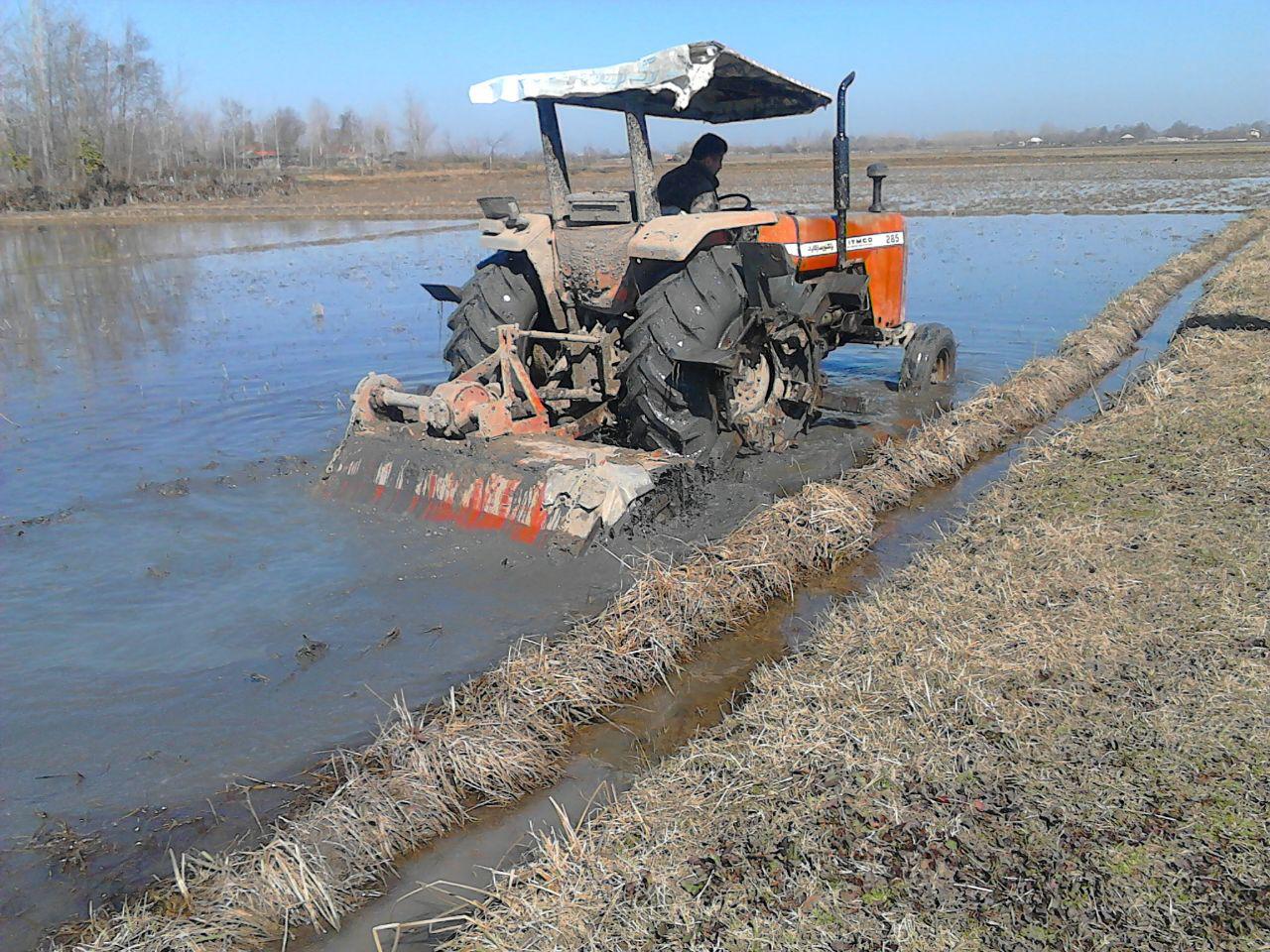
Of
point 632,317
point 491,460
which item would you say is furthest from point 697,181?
point 491,460

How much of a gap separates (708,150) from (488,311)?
1.90 m

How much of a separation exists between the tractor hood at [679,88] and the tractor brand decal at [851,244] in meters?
1.00

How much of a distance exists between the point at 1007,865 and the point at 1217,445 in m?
4.50

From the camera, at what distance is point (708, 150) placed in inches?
262

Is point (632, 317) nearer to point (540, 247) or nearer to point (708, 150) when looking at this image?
point (540, 247)

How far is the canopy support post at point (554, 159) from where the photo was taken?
246 inches

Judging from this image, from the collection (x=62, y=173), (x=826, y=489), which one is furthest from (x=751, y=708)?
(x=62, y=173)

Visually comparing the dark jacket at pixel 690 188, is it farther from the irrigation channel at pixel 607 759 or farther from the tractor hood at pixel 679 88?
the irrigation channel at pixel 607 759

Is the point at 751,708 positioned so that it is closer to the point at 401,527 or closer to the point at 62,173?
the point at 401,527

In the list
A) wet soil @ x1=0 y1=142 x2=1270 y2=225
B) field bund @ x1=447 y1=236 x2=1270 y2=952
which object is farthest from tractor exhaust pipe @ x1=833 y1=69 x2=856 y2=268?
wet soil @ x1=0 y1=142 x2=1270 y2=225

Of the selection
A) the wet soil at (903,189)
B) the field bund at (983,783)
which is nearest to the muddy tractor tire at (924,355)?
the field bund at (983,783)

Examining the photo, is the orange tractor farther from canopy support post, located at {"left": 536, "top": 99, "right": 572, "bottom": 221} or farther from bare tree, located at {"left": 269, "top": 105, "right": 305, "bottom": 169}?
bare tree, located at {"left": 269, "top": 105, "right": 305, "bottom": 169}

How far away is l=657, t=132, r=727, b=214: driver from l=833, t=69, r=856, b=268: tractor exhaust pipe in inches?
36.3

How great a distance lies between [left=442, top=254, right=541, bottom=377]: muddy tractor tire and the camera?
20.9 ft
